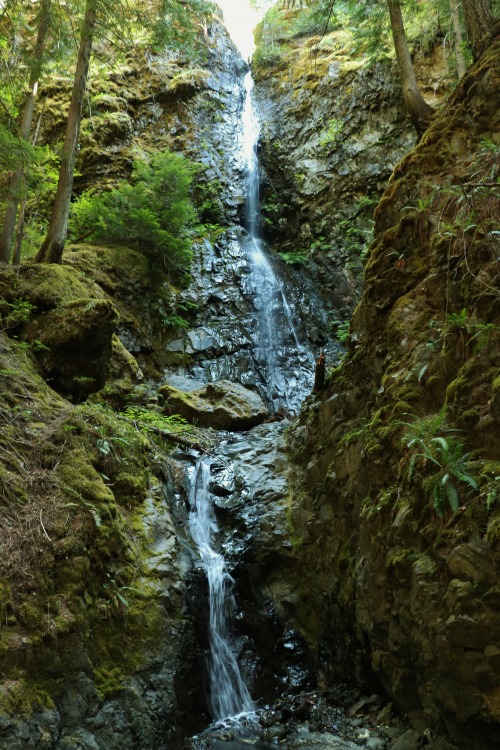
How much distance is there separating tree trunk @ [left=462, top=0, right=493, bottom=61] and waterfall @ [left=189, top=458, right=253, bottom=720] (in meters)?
7.10

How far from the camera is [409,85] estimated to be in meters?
8.36

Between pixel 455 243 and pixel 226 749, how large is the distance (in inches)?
204

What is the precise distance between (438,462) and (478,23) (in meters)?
6.02

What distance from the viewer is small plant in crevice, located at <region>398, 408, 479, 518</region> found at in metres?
A: 3.71

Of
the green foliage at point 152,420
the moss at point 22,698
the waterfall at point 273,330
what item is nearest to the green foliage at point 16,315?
the green foliage at point 152,420

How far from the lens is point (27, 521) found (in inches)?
178

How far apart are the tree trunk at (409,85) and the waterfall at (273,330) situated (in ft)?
22.0

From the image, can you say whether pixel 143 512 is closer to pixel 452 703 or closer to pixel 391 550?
pixel 391 550

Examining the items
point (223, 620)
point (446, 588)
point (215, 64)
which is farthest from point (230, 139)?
point (446, 588)

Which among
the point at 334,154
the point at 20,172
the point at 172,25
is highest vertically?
the point at 334,154

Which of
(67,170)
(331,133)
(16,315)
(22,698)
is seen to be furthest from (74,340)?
(331,133)

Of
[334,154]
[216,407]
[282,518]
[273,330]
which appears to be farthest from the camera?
[334,154]

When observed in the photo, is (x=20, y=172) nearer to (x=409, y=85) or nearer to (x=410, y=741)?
(x=409, y=85)

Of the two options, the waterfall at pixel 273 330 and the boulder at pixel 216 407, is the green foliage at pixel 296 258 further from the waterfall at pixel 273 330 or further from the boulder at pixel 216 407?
the boulder at pixel 216 407
